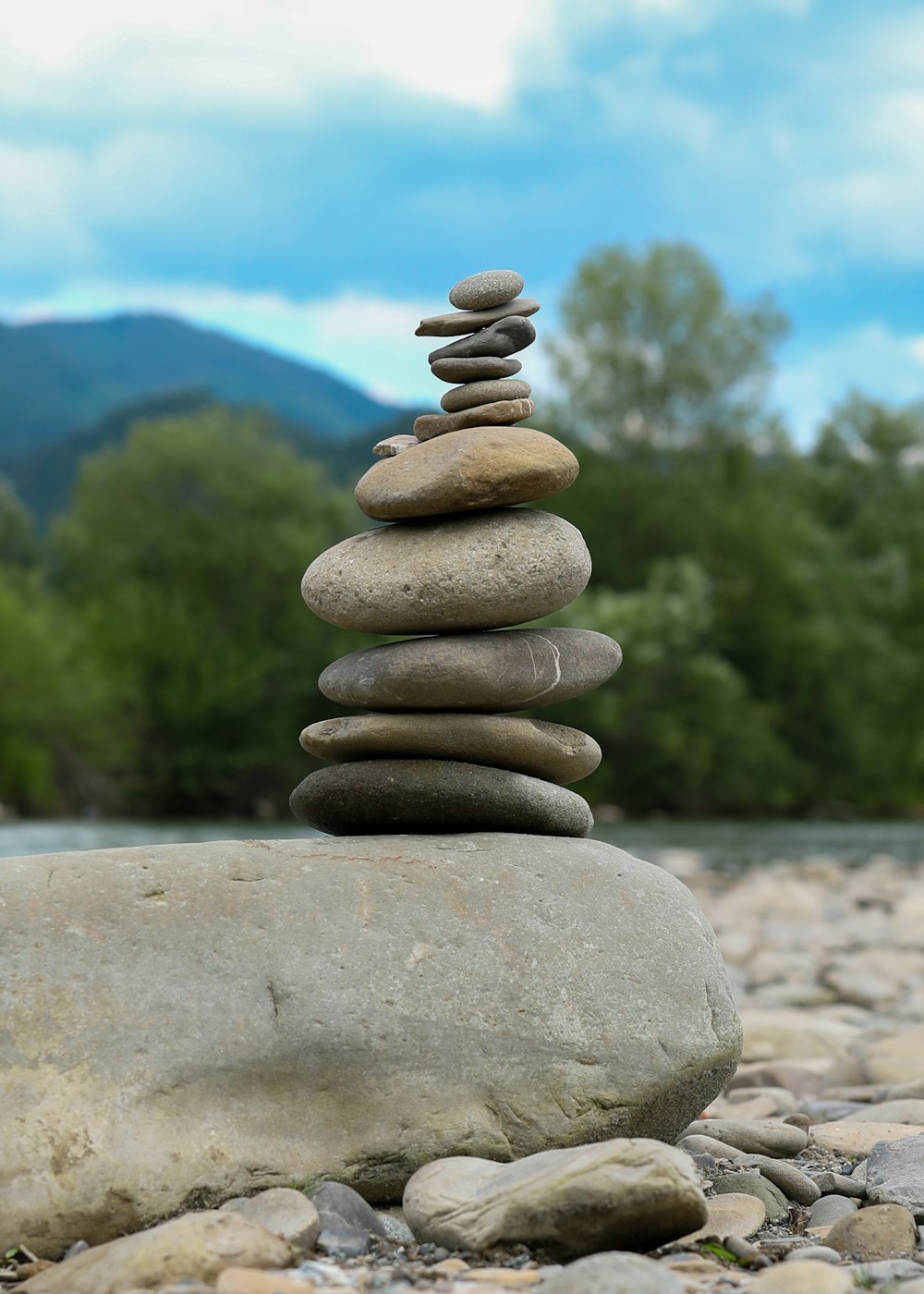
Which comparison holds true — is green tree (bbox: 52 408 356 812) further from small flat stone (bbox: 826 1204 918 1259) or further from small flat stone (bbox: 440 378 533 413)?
small flat stone (bbox: 826 1204 918 1259)

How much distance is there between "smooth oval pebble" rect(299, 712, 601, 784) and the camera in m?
6.05

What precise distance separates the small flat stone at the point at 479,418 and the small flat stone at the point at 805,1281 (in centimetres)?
363

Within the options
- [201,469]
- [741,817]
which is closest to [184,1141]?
[741,817]

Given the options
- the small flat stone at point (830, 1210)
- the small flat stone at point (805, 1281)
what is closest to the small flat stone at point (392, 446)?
the small flat stone at point (830, 1210)

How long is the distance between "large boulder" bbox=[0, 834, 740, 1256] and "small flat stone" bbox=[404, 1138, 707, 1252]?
0.72 metres

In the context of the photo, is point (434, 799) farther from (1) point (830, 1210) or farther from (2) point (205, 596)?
(2) point (205, 596)

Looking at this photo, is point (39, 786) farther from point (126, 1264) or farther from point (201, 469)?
point (126, 1264)

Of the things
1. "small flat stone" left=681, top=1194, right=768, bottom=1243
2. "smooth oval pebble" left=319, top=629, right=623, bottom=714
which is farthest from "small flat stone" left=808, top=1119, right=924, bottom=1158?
"smooth oval pebble" left=319, top=629, right=623, bottom=714

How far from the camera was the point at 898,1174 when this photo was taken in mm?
5332

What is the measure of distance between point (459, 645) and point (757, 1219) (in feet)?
8.18

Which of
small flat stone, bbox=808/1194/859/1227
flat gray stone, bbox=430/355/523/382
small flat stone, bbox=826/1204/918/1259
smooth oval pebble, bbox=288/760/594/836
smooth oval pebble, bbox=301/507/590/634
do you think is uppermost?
flat gray stone, bbox=430/355/523/382

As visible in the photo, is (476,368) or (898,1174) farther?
(476,368)

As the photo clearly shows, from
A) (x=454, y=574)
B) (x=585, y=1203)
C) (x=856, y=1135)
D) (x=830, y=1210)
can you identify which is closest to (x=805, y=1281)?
(x=585, y=1203)

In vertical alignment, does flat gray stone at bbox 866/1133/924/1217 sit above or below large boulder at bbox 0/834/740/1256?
below
